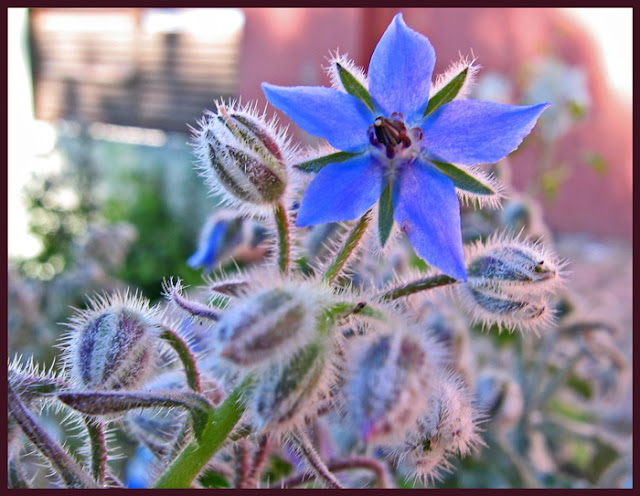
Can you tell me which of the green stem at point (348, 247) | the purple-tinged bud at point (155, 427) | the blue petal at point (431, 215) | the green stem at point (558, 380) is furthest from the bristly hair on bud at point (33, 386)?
the green stem at point (558, 380)

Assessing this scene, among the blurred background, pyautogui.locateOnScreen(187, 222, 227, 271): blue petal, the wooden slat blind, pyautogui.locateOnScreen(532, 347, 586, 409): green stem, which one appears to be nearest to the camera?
pyautogui.locateOnScreen(187, 222, 227, 271): blue petal

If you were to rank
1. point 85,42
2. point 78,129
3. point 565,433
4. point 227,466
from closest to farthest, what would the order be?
point 227,466 < point 565,433 < point 78,129 < point 85,42

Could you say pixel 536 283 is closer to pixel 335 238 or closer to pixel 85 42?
pixel 335 238

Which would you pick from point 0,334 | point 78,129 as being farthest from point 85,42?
point 0,334

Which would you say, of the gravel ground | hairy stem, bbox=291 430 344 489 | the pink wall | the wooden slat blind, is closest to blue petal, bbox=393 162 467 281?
hairy stem, bbox=291 430 344 489

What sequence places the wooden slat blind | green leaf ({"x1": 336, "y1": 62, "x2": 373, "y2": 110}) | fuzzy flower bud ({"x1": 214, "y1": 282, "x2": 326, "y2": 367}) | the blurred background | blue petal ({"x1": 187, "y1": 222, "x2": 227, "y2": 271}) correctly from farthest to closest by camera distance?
the wooden slat blind < the blurred background < blue petal ({"x1": 187, "y1": 222, "x2": 227, "y2": 271}) < green leaf ({"x1": 336, "y1": 62, "x2": 373, "y2": 110}) < fuzzy flower bud ({"x1": 214, "y1": 282, "x2": 326, "y2": 367})

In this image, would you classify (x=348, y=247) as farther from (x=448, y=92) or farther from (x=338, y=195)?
(x=448, y=92)

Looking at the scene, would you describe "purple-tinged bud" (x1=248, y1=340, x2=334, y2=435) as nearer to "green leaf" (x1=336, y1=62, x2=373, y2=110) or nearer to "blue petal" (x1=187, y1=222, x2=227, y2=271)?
"green leaf" (x1=336, y1=62, x2=373, y2=110)

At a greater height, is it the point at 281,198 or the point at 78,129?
the point at 281,198
